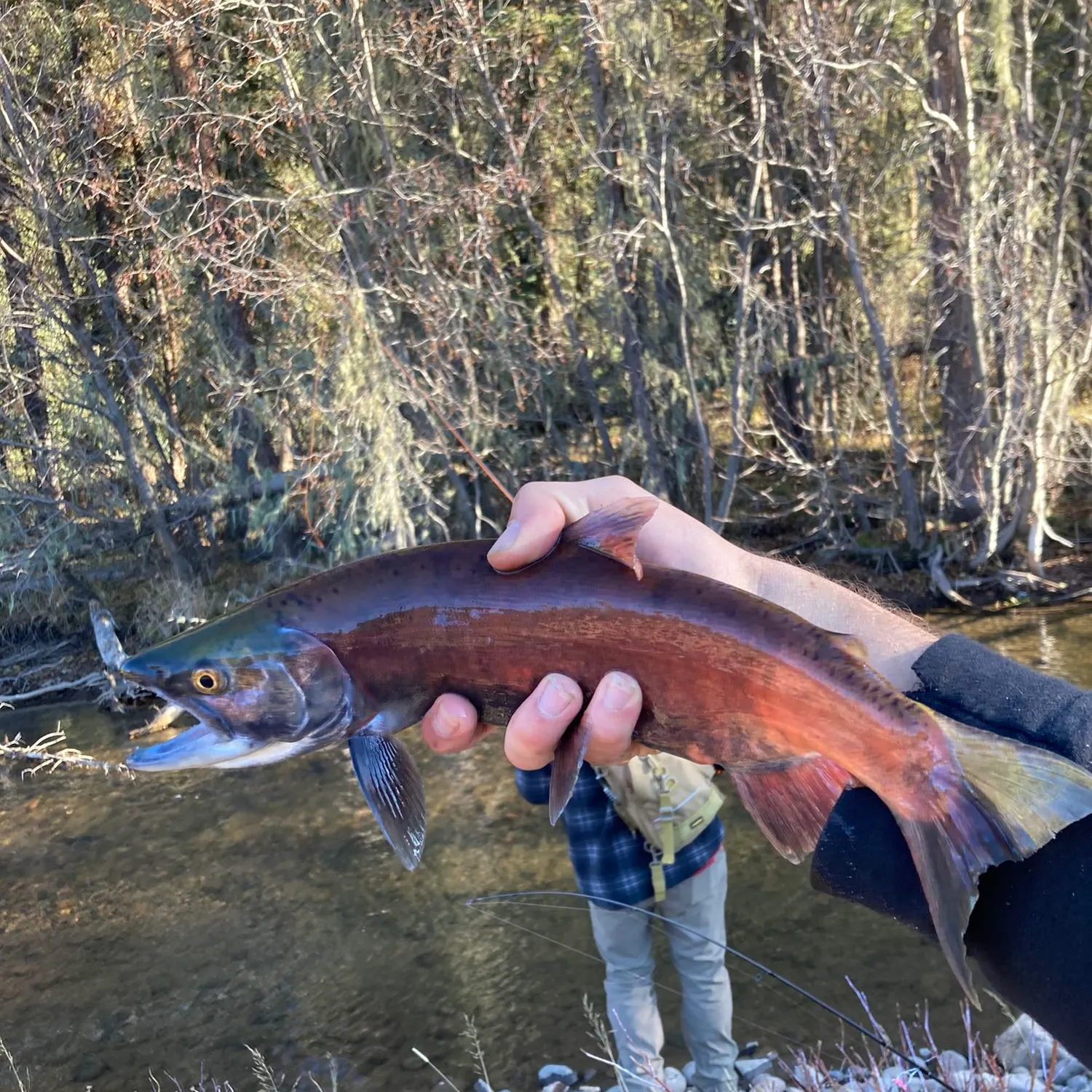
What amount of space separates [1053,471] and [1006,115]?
13.3 ft

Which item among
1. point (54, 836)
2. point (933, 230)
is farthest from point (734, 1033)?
point (933, 230)

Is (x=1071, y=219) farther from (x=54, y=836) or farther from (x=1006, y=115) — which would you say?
(x=54, y=836)

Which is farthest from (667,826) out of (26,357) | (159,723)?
(26,357)

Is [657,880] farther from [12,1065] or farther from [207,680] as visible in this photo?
[12,1065]

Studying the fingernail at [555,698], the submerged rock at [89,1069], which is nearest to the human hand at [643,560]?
Answer: the fingernail at [555,698]

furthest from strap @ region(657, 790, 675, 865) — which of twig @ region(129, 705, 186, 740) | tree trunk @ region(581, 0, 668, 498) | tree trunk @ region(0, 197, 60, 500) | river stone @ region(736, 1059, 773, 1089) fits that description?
tree trunk @ region(0, 197, 60, 500)

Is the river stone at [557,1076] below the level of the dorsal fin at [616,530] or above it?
below

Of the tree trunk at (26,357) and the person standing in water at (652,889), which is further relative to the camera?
the tree trunk at (26,357)

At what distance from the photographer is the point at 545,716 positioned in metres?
1.99

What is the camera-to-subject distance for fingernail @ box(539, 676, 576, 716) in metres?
1.97

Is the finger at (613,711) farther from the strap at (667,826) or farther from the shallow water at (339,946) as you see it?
the shallow water at (339,946)

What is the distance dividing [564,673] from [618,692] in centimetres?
12

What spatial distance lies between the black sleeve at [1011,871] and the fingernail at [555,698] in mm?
629

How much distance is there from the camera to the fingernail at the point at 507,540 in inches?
77.9
